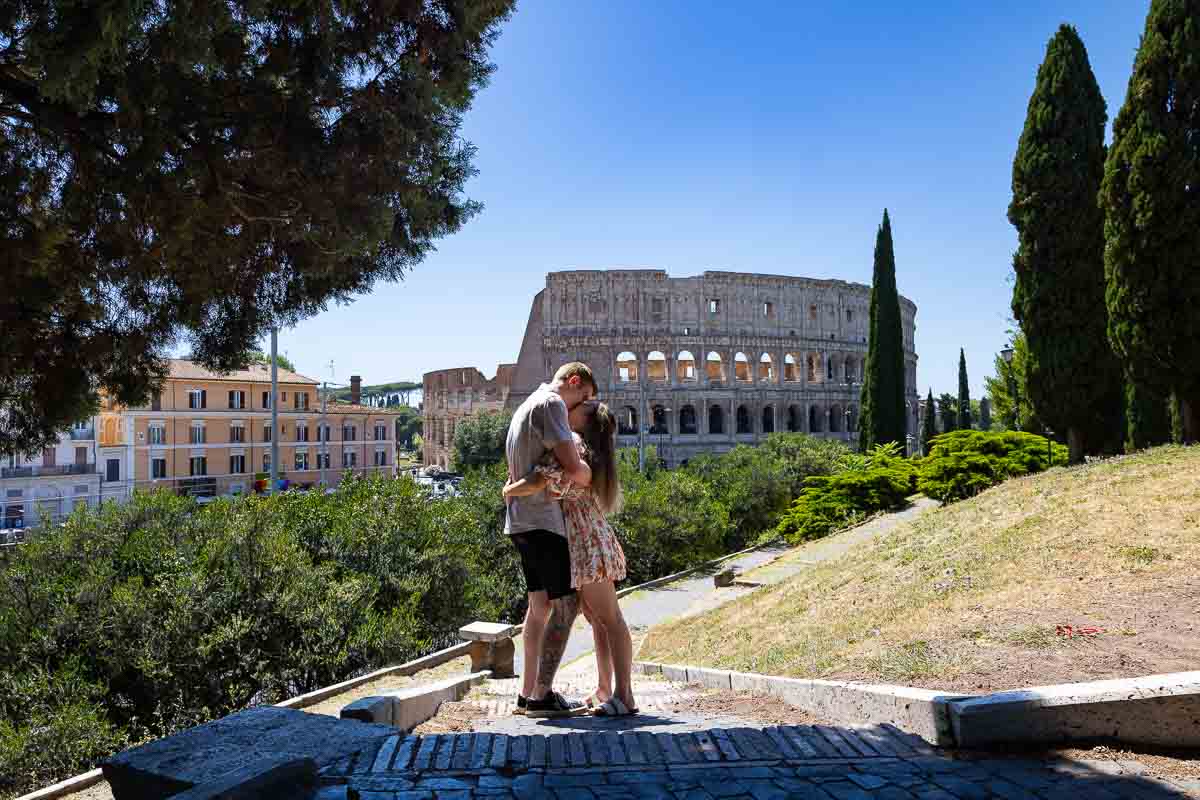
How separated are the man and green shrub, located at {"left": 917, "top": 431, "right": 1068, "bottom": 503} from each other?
48.5 ft

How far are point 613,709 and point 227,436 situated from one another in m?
36.8

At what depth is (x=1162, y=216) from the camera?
12.9 m

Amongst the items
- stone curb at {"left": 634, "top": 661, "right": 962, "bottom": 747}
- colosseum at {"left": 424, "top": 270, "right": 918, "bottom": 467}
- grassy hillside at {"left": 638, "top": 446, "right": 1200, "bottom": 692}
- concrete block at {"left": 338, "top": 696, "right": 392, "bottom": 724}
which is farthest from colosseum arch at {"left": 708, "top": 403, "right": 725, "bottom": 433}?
concrete block at {"left": 338, "top": 696, "right": 392, "bottom": 724}

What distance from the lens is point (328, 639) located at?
7902mm

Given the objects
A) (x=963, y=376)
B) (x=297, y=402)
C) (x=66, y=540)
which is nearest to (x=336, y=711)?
(x=66, y=540)

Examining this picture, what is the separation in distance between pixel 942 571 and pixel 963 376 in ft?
154

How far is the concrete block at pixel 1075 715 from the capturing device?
9.45 ft

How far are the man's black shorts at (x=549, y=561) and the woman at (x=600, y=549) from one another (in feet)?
0.14

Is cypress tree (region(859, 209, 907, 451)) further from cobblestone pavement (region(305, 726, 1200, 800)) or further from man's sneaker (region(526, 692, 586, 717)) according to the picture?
cobblestone pavement (region(305, 726, 1200, 800))

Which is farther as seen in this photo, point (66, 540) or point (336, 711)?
point (66, 540)

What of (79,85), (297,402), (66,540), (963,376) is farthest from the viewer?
(963,376)

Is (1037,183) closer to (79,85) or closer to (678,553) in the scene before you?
(678,553)

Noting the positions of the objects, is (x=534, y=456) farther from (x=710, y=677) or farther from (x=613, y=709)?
(x=710, y=677)

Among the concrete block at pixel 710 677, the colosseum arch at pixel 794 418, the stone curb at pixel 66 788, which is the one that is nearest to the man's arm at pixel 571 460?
the concrete block at pixel 710 677
